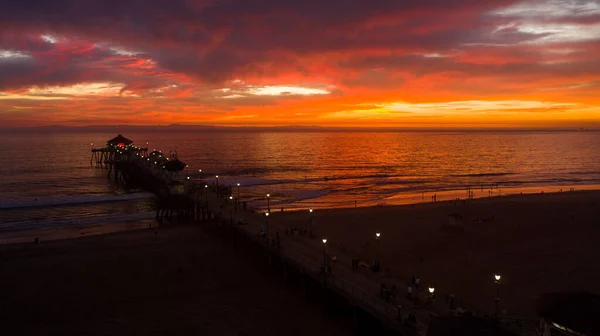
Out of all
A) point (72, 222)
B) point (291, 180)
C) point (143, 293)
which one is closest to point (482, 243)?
point (143, 293)

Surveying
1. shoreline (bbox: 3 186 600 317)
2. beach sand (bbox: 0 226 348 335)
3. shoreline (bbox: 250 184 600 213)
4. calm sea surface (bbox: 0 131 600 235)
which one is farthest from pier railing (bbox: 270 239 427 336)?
calm sea surface (bbox: 0 131 600 235)


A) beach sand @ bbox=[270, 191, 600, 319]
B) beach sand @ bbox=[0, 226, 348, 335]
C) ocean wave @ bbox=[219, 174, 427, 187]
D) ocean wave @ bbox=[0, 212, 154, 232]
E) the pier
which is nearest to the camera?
the pier

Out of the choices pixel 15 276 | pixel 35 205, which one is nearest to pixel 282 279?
pixel 15 276

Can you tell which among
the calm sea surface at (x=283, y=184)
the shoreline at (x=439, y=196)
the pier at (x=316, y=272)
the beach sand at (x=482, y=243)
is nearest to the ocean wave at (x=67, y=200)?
the calm sea surface at (x=283, y=184)

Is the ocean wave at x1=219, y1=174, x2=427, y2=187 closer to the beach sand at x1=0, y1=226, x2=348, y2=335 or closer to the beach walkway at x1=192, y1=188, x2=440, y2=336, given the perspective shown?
the beach sand at x1=0, y1=226, x2=348, y2=335

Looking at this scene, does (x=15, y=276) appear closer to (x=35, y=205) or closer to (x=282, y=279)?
(x=282, y=279)

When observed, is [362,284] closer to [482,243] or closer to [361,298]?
[361,298]

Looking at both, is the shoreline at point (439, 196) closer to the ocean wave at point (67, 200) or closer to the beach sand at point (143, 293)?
the beach sand at point (143, 293)
